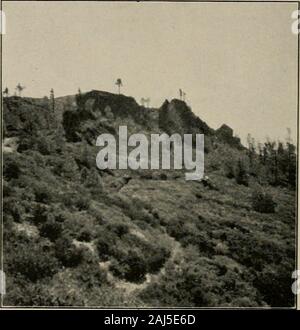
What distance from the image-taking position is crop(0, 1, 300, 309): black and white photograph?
12.4 m

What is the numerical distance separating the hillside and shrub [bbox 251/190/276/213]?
1.7 inches

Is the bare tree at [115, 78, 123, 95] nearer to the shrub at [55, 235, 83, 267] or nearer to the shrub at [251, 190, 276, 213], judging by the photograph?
the shrub at [55, 235, 83, 267]

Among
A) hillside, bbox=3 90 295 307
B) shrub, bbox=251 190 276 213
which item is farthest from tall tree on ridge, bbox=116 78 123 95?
shrub, bbox=251 190 276 213

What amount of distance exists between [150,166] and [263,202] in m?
3.76

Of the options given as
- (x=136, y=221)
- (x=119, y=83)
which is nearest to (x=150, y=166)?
(x=136, y=221)

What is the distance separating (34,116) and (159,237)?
19.5 ft

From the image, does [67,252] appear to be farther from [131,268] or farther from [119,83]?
[119,83]

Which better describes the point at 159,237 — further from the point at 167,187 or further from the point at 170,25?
the point at 170,25

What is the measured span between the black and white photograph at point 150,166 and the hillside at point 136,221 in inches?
1.6

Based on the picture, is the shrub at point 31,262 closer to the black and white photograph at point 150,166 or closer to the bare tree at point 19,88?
the black and white photograph at point 150,166

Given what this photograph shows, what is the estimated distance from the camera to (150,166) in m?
14.5
